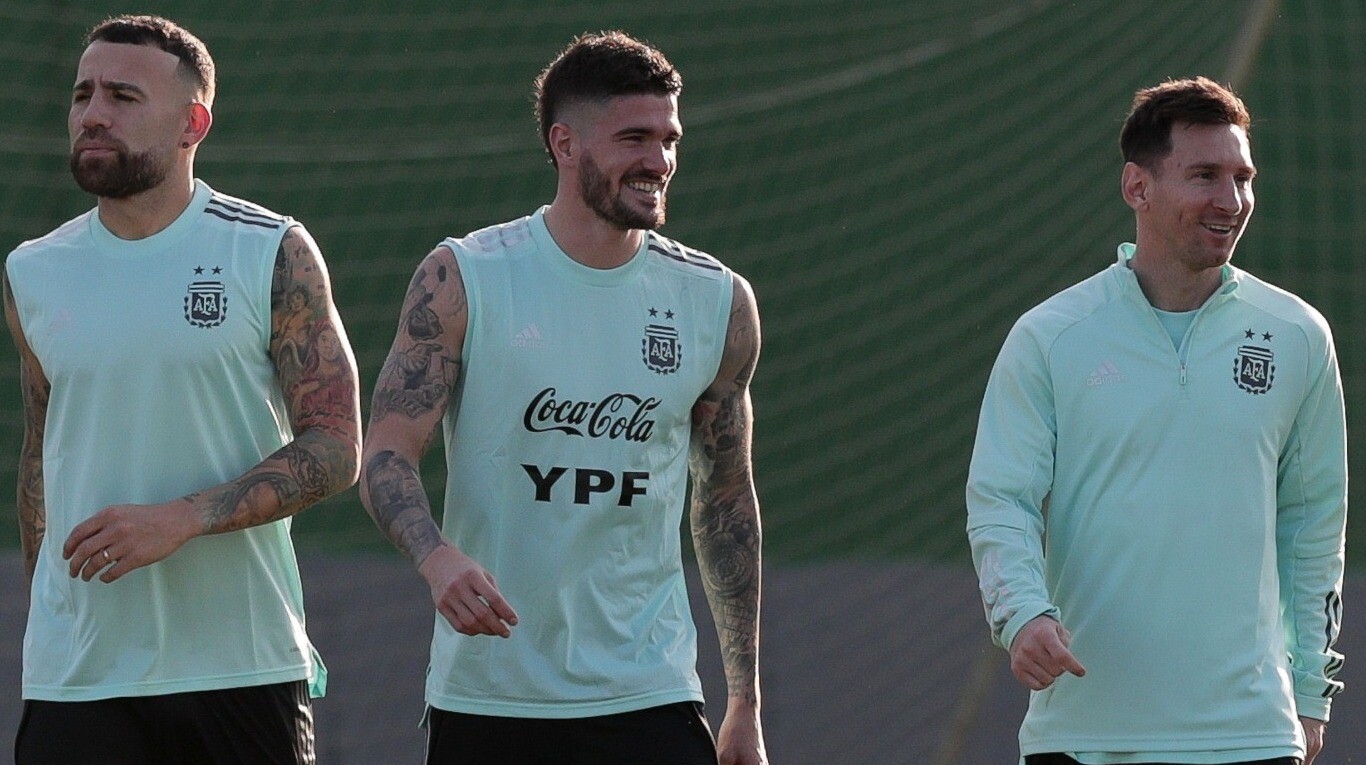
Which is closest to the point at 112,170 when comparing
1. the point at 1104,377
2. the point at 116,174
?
the point at 116,174

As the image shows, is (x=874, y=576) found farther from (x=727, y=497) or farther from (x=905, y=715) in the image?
(x=727, y=497)

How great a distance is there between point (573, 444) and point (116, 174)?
1042 millimetres

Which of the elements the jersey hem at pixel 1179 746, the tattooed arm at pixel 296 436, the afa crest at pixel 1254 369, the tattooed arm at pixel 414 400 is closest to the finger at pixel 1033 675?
the jersey hem at pixel 1179 746

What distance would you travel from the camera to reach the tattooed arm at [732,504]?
4371mm

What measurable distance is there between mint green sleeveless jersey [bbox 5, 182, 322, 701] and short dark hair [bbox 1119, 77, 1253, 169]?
178 cm

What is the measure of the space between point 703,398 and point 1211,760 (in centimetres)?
123

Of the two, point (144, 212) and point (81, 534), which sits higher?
point (144, 212)

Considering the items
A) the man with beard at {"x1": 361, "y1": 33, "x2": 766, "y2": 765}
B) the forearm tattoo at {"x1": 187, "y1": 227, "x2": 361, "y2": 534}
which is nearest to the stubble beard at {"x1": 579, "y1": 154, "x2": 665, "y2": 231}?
the man with beard at {"x1": 361, "y1": 33, "x2": 766, "y2": 765}

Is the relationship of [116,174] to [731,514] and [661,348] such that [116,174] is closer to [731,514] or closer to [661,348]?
[661,348]

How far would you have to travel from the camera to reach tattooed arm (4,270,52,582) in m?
4.27

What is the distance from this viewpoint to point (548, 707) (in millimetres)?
4031

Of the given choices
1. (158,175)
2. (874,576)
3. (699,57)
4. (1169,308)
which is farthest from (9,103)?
(1169,308)

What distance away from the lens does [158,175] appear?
4184 mm

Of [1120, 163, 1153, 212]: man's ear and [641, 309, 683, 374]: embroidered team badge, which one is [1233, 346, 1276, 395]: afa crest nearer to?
[1120, 163, 1153, 212]: man's ear
